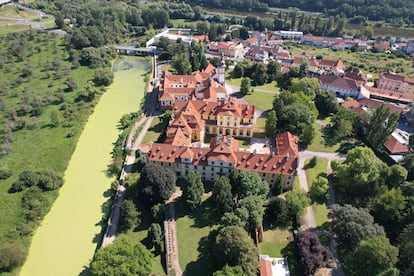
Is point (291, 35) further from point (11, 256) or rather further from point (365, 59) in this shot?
point (11, 256)

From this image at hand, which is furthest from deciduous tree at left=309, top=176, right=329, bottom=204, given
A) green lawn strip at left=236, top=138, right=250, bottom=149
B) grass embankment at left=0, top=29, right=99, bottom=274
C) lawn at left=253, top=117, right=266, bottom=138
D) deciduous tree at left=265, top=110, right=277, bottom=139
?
grass embankment at left=0, top=29, right=99, bottom=274

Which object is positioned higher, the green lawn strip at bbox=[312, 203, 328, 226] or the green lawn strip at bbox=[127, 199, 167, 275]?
the green lawn strip at bbox=[312, 203, 328, 226]

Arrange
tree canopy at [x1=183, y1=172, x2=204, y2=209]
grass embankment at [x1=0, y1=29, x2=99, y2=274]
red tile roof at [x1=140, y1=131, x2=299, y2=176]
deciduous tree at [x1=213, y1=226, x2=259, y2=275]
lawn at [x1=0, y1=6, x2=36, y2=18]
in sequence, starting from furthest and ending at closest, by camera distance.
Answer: lawn at [x1=0, y1=6, x2=36, y2=18]
grass embankment at [x1=0, y1=29, x2=99, y2=274]
red tile roof at [x1=140, y1=131, x2=299, y2=176]
tree canopy at [x1=183, y1=172, x2=204, y2=209]
deciduous tree at [x1=213, y1=226, x2=259, y2=275]

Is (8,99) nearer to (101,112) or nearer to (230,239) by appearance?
(101,112)

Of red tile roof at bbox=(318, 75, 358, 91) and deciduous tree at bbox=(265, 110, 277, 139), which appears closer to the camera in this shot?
deciduous tree at bbox=(265, 110, 277, 139)

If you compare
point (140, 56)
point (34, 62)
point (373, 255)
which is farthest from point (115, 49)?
point (373, 255)

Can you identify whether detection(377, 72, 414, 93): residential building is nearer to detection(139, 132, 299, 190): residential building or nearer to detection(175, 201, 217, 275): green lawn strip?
detection(139, 132, 299, 190): residential building

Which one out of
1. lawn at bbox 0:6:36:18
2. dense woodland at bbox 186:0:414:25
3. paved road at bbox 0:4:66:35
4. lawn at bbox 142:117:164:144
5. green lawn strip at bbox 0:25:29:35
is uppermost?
dense woodland at bbox 186:0:414:25

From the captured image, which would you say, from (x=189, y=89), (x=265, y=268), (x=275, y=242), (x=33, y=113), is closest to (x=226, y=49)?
(x=189, y=89)

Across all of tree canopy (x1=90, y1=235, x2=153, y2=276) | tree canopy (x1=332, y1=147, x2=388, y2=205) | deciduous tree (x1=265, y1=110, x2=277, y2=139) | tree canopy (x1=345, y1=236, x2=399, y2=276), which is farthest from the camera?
deciduous tree (x1=265, y1=110, x2=277, y2=139)
